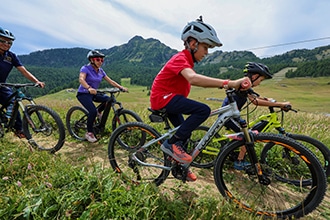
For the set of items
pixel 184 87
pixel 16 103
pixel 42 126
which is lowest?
pixel 42 126

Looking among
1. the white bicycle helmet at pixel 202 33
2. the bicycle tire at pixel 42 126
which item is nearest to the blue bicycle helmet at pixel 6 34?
the bicycle tire at pixel 42 126

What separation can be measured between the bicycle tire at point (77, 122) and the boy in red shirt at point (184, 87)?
143 inches

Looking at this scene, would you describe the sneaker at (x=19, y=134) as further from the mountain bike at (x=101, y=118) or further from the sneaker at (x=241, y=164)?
the sneaker at (x=241, y=164)

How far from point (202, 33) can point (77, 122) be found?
486 cm

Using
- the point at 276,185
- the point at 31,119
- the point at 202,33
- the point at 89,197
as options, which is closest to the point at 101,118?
the point at 31,119

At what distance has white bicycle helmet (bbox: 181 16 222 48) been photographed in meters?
3.05

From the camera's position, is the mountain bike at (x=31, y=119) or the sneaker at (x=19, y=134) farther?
the sneaker at (x=19, y=134)

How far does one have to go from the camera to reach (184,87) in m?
3.29

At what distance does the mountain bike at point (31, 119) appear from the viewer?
15.1ft

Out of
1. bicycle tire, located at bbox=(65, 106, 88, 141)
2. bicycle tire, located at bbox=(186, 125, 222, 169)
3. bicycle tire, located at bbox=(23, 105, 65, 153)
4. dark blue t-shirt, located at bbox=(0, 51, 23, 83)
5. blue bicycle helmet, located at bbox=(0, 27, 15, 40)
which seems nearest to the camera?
bicycle tire, located at bbox=(186, 125, 222, 169)

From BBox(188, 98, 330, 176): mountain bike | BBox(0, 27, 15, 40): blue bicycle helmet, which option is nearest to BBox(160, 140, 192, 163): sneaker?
BBox(188, 98, 330, 176): mountain bike

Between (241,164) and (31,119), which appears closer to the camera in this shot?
(241,164)

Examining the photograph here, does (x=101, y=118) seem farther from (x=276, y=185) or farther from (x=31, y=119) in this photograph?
(x=276, y=185)

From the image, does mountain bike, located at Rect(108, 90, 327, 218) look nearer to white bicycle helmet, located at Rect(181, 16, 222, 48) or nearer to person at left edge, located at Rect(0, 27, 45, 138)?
white bicycle helmet, located at Rect(181, 16, 222, 48)
